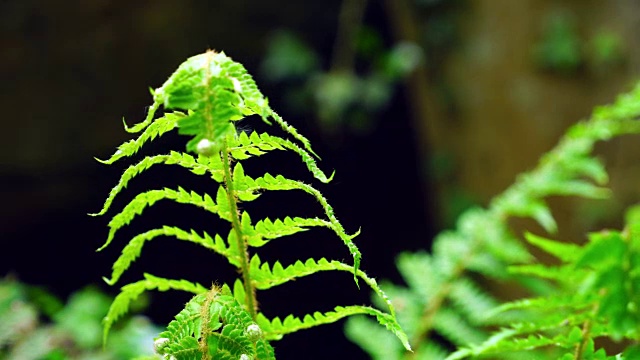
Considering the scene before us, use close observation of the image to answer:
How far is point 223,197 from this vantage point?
1.64 feet

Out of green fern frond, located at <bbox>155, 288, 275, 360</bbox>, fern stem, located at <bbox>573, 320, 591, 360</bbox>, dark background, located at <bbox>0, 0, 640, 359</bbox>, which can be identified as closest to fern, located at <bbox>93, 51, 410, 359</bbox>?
green fern frond, located at <bbox>155, 288, 275, 360</bbox>

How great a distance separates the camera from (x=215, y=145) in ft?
1.34

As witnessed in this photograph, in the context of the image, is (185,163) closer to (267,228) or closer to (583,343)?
(267,228)

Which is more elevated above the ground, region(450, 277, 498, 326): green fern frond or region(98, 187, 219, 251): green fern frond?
region(450, 277, 498, 326): green fern frond

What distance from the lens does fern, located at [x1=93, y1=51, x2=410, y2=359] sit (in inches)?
16.8

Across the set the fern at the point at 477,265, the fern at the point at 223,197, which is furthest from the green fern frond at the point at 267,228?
the fern at the point at 477,265

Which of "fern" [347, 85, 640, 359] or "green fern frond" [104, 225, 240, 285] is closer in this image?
"green fern frond" [104, 225, 240, 285]

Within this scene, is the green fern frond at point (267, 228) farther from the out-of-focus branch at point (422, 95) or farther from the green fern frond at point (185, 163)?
the out-of-focus branch at point (422, 95)

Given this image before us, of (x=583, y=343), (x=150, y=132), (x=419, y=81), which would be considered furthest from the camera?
(x=419, y=81)

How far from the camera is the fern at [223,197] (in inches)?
16.8

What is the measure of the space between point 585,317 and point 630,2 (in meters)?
2.81

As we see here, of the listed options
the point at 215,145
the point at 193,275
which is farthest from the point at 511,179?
the point at 215,145

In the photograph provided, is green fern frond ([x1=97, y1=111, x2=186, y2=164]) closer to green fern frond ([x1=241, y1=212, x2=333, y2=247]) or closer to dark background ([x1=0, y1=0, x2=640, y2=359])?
green fern frond ([x1=241, y1=212, x2=333, y2=247])

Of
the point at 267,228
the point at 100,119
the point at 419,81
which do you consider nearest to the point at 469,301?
the point at 267,228
